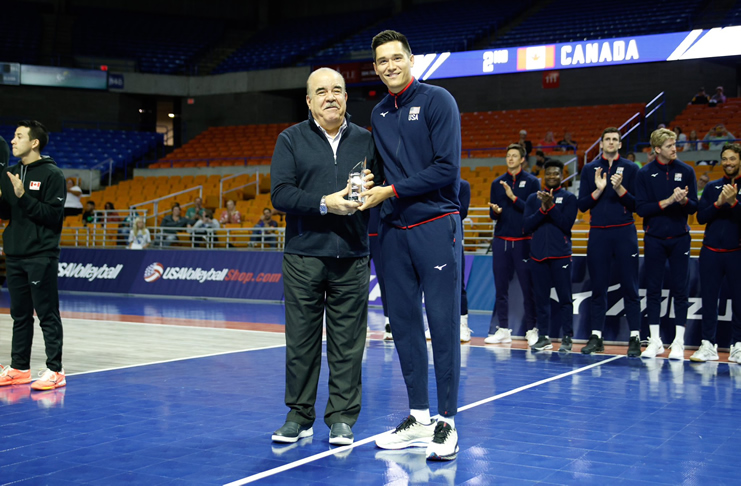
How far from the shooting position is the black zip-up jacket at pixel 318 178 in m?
4.56

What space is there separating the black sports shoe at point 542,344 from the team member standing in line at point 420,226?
451 cm

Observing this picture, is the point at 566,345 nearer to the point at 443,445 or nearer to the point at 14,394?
the point at 443,445

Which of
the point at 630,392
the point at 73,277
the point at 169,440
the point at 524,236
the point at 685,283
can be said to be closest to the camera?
the point at 169,440

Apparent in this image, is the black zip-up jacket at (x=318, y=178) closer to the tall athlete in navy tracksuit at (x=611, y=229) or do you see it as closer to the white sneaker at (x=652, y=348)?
the tall athlete in navy tracksuit at (x=611, y=229)

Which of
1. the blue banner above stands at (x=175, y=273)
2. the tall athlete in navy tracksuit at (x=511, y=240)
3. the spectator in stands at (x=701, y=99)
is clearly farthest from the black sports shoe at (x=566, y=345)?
the spectator in stands at (x=701, y=99)

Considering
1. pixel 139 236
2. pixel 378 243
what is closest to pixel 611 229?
pixel 378 243

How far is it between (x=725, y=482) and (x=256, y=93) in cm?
2930

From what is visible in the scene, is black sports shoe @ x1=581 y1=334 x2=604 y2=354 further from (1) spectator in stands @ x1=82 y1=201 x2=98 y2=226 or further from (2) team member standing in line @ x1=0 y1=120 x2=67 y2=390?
(1) spectator in stands @ x1=82 y1=201 x2=98 y2=226

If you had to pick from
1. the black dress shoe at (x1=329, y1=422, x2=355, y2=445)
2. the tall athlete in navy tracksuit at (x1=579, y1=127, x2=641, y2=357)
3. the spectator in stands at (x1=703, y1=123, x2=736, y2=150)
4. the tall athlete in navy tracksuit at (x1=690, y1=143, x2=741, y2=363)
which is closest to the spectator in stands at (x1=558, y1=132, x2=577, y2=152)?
the spectator in stands at (x1=703, y1=123, x2=736, y2=150)

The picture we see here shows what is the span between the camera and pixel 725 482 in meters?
3.73

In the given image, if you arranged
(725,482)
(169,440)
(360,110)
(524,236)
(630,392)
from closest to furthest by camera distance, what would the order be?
(725,482) → (169,440) → (630,392) → (524,236) → (360,110)

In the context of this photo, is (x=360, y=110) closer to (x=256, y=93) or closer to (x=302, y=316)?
(x=256, y=93)

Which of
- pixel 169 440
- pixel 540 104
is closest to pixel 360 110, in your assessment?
pixel 540 104

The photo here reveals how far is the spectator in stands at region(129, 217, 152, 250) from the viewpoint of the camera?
1836 centimetres
